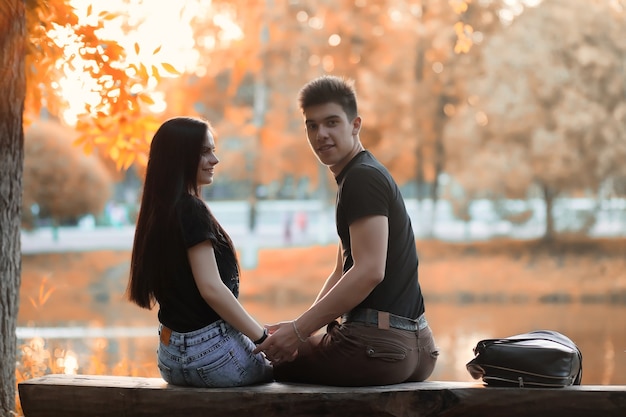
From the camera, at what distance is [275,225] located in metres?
19.9

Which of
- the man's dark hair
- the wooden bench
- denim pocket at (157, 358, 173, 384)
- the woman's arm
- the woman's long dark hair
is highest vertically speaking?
the man's dark hair

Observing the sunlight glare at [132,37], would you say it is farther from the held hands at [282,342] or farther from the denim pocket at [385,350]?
the denim pocket at [385,350]

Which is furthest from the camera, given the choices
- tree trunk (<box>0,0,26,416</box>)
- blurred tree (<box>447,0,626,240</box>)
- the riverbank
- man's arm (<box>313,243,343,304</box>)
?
the riverbank

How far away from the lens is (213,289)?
245 cm

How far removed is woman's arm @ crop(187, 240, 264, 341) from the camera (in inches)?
96.5

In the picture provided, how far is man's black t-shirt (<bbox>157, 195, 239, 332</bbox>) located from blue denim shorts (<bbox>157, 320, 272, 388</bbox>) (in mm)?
32

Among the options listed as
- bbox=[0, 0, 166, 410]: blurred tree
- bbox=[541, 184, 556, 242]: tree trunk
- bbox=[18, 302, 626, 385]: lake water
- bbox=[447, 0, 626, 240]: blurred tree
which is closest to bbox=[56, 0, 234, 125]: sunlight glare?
bbox=[0, 0, 166, 410]: blurred tree

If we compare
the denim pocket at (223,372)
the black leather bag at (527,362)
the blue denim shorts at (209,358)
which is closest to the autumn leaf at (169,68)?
the blue denim shorts at (209,358)

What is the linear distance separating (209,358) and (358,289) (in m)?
0.47

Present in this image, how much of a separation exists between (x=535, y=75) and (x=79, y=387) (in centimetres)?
1489

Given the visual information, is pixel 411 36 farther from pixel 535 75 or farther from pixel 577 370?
pixel 577 370

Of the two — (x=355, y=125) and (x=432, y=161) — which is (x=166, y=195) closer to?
(x=355, y=125)

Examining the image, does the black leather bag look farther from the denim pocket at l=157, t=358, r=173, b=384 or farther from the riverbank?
the riverbank

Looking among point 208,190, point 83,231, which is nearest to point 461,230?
point 208,190
